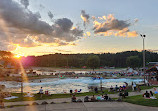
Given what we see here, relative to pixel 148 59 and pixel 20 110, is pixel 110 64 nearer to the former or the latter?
pixel 148 59

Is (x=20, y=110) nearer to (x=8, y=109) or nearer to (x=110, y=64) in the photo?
(x=8, y=109)

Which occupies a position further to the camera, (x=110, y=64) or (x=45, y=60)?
(x=45, y=60)

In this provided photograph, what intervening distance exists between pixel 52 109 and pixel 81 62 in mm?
143788

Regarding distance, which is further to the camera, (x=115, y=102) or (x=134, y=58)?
(x=134, y=58)

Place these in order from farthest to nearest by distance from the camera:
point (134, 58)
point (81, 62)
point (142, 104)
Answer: point (81, 62), point (134, 58), point (142, 104)

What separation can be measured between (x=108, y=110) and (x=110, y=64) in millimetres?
140163

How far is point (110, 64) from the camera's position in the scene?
488 ft

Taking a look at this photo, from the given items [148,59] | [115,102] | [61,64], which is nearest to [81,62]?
[61,64]

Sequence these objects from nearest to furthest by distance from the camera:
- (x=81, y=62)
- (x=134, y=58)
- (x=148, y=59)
Result: (x=134, y=58) < (x=148, y=59) < (x=81, y=62)

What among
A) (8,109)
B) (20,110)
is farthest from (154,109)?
(8,109)

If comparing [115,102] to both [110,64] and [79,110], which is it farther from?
[110,64]

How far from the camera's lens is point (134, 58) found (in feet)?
395

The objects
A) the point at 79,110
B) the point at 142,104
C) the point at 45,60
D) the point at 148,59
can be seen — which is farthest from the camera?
the point at 45,60

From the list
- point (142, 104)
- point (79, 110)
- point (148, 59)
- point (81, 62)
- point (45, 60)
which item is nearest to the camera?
point (79, 110)
